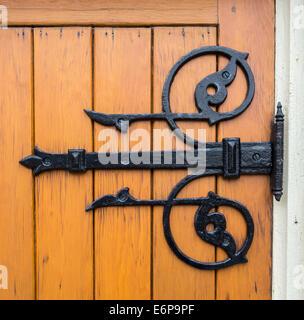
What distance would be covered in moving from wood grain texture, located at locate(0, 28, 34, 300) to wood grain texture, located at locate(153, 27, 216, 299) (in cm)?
28

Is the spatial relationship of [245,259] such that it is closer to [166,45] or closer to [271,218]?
[271,218]

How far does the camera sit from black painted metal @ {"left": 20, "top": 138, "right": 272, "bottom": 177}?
546 millimetres

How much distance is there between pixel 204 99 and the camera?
0.55 metres

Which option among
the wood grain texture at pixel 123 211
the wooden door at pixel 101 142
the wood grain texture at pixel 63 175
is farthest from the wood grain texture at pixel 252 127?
the wood grain texture at pixel 63 175

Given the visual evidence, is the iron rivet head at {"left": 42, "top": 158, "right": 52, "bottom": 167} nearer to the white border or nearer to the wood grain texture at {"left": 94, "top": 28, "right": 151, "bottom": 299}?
the wood grain texture at {"left": 94, "top": 28, "right": 151, "bottom": 299}

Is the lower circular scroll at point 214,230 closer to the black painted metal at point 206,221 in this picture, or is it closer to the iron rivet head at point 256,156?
the black painted metal at point 206,221

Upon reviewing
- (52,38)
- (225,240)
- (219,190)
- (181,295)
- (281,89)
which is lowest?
(181,295)

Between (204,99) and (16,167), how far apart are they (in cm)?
45

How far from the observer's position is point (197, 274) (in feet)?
1.86

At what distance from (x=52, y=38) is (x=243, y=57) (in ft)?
1.39

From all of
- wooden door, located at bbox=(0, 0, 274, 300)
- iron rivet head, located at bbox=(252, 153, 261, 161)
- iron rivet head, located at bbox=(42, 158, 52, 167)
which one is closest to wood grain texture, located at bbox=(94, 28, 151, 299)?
wooden door, located at bbox=(0, 0, 274, 300)

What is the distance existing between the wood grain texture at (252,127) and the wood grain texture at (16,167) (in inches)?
17.0

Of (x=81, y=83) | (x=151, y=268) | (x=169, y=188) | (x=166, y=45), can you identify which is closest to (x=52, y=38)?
(x=81, y=83)

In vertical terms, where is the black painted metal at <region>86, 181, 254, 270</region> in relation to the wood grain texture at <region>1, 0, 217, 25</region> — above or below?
below
